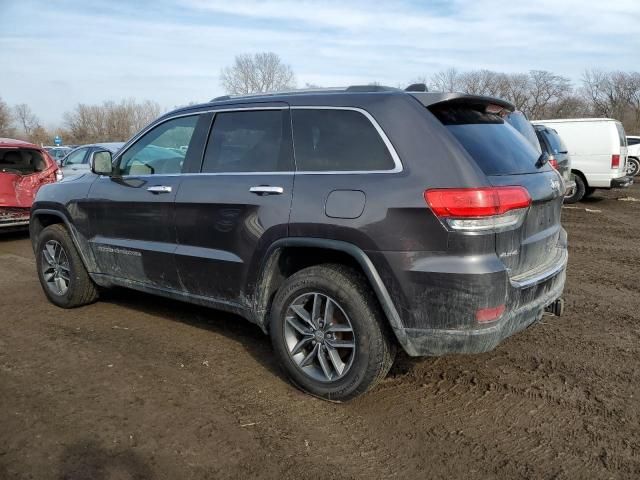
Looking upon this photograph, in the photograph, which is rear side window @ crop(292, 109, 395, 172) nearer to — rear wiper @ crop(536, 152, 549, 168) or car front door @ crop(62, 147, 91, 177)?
rear wiper @ crop(536, 152, 549, 168)

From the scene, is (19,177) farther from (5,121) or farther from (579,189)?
(5,121)

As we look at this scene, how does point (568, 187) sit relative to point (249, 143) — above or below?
below

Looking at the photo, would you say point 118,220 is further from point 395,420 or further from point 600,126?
point 600,126

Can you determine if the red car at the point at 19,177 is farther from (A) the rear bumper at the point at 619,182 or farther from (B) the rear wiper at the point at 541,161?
(A) the rear bumper at the point at 619,182

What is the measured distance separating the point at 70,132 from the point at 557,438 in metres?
75.9

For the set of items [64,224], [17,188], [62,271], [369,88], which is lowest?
[62,271]

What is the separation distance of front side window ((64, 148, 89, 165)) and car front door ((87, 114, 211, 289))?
10.1 meters

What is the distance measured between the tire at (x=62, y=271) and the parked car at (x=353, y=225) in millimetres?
1030

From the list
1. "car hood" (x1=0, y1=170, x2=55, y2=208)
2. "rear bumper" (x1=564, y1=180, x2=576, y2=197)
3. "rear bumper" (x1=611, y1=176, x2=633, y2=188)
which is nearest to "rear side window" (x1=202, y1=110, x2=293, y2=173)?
"rear bumper" (x1=564, y1=180, x2=576, y2=197)

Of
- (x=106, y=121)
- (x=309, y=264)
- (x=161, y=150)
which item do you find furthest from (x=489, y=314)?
(x=106, y=121)

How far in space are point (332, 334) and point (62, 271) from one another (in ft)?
10.5

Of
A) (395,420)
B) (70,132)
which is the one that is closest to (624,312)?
(395,420)

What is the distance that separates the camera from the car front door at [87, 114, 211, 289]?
418cm

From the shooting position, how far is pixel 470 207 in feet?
9.40
